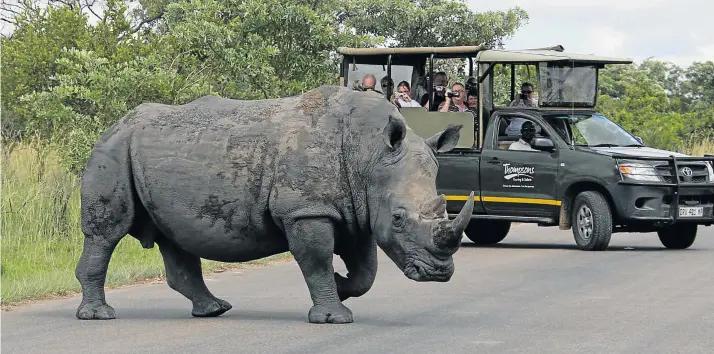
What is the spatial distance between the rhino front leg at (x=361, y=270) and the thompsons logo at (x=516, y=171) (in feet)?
27.2

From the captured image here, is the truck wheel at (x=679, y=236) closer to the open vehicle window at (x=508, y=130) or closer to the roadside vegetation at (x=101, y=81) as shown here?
the open vehicle window at (x=508, y=130)

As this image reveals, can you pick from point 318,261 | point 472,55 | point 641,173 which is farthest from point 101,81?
point 318,261

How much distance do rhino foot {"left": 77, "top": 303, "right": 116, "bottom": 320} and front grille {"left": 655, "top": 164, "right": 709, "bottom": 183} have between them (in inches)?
366

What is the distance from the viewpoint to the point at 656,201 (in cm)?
1711

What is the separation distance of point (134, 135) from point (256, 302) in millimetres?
2056

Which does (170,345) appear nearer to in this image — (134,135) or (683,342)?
(134,135)

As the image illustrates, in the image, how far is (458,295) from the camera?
39.7 feet

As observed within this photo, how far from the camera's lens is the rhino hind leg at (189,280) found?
10.3 m

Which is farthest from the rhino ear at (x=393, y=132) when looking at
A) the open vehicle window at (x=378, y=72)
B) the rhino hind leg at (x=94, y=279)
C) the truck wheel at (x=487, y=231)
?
the open vehicle window at (x=378, y=72)

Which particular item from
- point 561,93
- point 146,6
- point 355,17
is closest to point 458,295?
point 561,93

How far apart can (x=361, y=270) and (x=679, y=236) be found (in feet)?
29.8

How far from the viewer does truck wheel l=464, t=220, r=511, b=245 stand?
1920 centimetres

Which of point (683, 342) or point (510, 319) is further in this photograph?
point (510, 319)

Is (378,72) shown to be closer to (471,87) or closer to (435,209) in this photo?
(471,87)
